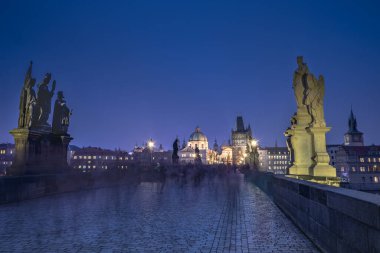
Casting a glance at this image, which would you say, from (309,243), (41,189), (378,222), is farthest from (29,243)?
(41,189)

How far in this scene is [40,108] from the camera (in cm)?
1931

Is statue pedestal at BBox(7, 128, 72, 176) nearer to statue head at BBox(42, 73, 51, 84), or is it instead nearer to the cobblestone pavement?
statue head at BBox(42, 73, 51, 84)

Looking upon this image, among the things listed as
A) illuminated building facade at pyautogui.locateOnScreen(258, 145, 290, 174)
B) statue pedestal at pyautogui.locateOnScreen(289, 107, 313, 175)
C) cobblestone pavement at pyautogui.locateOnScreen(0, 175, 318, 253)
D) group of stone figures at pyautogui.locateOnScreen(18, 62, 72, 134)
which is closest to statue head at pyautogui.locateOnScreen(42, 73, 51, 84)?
group of stone figures at pyautogui.locateOnScreen(18, 62, 72, 134)

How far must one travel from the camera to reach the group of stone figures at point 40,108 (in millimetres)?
17359

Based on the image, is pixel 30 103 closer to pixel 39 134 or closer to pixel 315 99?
A: pixel 39 134

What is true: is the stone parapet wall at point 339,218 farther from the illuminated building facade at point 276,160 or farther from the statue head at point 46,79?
the illuminated building facade at point 276,160

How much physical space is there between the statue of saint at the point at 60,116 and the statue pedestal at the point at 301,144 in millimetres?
15328

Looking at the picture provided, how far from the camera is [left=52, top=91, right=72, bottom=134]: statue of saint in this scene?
69.5ft

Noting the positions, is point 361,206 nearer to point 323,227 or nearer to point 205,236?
point 323,227

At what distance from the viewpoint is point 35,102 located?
18375 millimetres

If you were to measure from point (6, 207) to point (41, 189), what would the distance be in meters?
4.28

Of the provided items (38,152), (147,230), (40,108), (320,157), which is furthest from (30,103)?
(320,157)

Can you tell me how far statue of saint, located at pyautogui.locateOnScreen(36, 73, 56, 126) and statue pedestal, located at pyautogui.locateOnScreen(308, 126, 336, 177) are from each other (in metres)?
16.0

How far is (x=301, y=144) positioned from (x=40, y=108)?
15.8 metres
